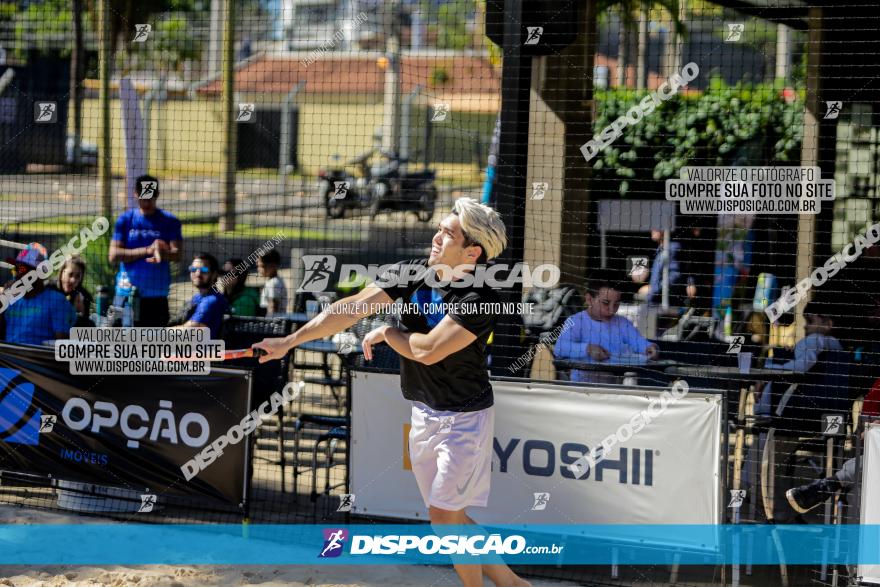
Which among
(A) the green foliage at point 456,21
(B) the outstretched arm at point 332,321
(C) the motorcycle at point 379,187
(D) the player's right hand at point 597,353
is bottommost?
(D) the player's right hand at point 597,353

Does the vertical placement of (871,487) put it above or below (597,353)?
below

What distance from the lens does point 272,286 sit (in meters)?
9.82

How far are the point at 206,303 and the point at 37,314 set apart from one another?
4.40 ft

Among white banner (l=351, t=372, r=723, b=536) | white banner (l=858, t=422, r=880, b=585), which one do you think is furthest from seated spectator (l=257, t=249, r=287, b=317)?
white banner (l=858, t=422, r=880, b=585)

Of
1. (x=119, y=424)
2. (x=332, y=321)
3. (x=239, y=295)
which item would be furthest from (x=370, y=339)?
(x=239, y=295)

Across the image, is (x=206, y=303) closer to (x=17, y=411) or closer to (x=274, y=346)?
(x=17, y=411)

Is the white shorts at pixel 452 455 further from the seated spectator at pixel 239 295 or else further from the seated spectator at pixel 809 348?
the seated spectator at pixel 239 295

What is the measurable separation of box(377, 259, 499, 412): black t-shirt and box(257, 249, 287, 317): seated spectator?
518 cm

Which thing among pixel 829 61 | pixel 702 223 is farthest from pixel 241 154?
pixel 829 61

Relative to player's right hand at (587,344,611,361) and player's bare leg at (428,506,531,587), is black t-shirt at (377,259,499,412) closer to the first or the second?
player's bare leg at (428,506,531,587)

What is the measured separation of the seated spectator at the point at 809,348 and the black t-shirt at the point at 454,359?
9.47 feet

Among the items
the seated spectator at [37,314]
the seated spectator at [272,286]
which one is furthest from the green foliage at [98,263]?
the seated spectator at [37,314]

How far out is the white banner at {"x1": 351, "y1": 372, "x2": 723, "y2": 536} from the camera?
5531mm

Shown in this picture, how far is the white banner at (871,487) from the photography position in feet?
17.0
